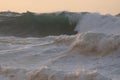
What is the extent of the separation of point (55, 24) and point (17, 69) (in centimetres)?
1653

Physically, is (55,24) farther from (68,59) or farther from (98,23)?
(68,59)

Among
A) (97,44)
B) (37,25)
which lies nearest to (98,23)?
(37,25)

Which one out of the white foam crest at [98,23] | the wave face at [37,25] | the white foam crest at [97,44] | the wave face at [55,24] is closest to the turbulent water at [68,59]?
the white foam crest at [97,44]

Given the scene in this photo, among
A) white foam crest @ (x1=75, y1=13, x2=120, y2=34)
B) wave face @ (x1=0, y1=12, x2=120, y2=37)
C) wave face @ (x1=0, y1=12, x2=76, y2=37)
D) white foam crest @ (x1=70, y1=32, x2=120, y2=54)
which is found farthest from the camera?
wave face @ (x1=0, y1=12, x2=76, y2=37)

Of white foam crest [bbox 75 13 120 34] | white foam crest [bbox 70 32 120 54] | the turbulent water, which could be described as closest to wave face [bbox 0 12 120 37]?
white foam crest [bbox 75 13 120 34]

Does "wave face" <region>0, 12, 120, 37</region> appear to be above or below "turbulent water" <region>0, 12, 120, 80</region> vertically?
below

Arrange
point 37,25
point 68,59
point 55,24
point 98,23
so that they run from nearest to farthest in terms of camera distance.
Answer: point 68,59 → point 98,23 → point 37,25 → point 55,24

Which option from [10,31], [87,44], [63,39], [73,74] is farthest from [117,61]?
[10,31]

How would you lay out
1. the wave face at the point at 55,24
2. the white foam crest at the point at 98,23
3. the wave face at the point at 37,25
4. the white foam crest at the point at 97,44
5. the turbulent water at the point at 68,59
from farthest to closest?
the wave face at the point at 37,25
the wave face at the point at 55,24
the white foam crest at the point at 98,23
the white foam crest at the point at 97,44
the turbulent water at the point at 68,59

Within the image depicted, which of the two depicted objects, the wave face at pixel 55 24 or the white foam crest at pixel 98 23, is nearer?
the white foam crest at pixel 98 23

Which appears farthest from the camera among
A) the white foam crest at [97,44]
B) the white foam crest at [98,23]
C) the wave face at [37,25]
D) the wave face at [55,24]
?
the wave face at [37,25]

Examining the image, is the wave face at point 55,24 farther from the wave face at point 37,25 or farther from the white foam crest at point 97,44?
the white foam crest at point 97,44

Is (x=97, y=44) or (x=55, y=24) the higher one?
(x=97, y=44)

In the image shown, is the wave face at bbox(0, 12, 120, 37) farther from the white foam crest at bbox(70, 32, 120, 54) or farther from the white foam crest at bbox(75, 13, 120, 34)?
the white foam crest at bbox(70, 32, 120, 54)
